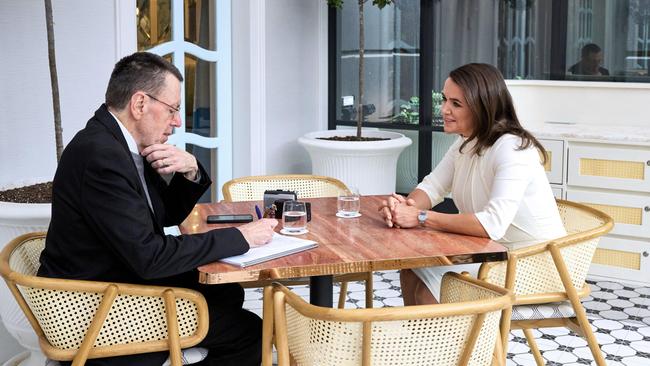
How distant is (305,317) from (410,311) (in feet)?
0.96

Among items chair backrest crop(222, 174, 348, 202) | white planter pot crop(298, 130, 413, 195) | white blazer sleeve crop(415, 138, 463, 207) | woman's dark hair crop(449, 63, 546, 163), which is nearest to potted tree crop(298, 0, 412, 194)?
white planter pot crop(298, 130, 413, 195)

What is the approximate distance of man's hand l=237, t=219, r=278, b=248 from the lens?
270 centimetres

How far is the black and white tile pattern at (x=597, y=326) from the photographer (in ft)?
13.3

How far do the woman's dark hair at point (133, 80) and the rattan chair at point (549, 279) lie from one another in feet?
3.95

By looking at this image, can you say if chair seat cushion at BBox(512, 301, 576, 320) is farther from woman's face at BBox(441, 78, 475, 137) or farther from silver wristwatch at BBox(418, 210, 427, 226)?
woman's face at BBox(441, 78, 475, 137)

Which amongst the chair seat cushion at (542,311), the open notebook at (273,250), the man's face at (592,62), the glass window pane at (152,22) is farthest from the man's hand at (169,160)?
the man's face at (592,62)

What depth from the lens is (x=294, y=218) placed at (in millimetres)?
2936

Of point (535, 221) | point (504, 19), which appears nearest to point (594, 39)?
point (504, 19)

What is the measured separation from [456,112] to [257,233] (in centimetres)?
103

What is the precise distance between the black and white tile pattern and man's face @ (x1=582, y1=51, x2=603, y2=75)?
1.42 meters

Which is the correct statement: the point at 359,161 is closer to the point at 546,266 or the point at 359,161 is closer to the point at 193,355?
the point at 546,266

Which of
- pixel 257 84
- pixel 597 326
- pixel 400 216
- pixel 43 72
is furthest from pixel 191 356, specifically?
pixel 257 84

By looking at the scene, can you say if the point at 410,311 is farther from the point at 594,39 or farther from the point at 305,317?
the point at 594,39

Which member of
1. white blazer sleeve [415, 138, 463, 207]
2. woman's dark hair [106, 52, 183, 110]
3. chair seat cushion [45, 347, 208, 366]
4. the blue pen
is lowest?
chair seat cushion [45, 347, 208, 366]
